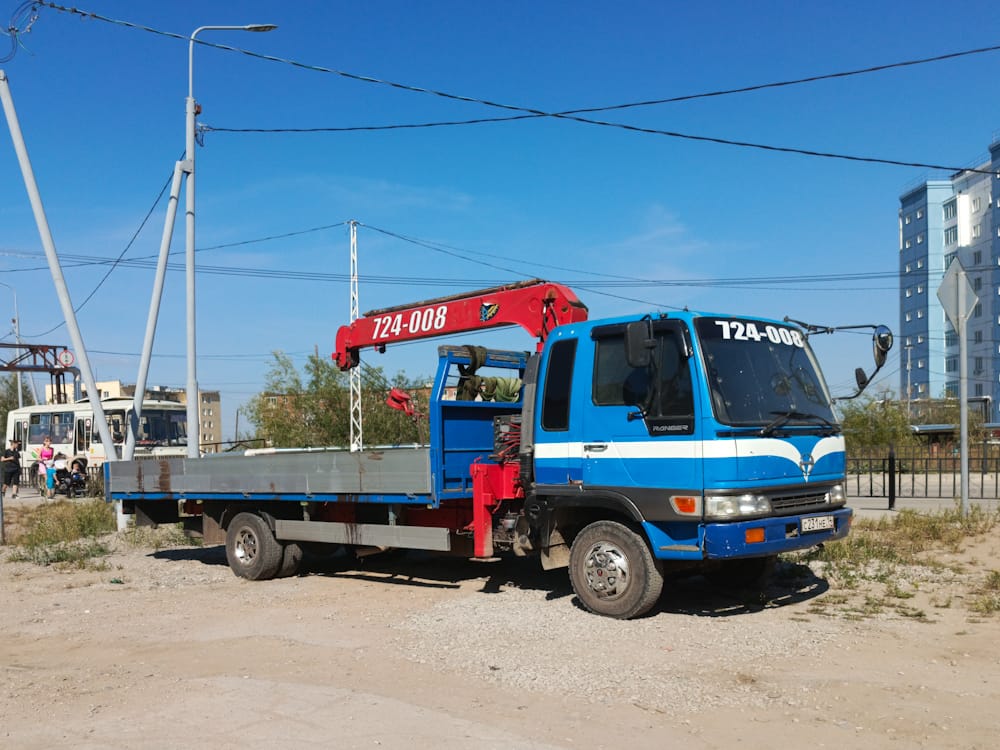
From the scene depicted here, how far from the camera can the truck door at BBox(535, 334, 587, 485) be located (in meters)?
8.05

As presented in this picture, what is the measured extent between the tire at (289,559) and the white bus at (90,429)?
700 inches

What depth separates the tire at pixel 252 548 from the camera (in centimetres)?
1075

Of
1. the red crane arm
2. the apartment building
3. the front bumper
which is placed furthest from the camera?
the apartment building

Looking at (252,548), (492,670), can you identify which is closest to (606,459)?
(492,670)

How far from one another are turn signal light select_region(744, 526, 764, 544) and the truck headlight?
0.41ft

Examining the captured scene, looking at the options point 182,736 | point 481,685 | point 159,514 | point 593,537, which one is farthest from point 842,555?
point 159,514

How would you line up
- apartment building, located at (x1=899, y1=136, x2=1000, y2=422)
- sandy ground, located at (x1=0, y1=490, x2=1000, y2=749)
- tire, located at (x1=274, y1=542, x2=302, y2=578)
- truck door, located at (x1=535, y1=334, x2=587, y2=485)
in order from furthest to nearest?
apartment building, located at (x1=899, y1=136, x2=1000, y2=422) < tire, located at (x1=274, y1=542, x2=302, y2=578) < truck door, located at (x1=535, y1=334, x2=587, y2=485) < sandy ground, located at (x1=0, y1=490, x2=1000, y2=749)

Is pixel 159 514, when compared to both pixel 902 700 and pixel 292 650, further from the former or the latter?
pixel 902 700

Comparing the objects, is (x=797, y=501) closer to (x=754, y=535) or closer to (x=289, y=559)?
(x=754, y=535)

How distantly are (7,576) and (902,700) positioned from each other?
10.8 meters

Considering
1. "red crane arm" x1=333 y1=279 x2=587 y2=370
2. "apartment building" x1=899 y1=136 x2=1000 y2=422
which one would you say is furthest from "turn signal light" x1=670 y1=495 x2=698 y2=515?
"apartment building" x1=899 y1=136 x2=1000 y2=422

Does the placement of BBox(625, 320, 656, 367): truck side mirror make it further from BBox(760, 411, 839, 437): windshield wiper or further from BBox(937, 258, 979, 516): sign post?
BBox(937, 258, 979, 516): sign post

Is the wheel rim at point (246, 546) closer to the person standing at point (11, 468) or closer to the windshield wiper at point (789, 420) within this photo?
the windshield wiper at point (789, 420)

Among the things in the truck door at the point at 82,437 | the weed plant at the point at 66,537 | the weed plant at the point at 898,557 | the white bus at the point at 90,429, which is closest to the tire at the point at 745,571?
the weed plant at the point at 898,557
